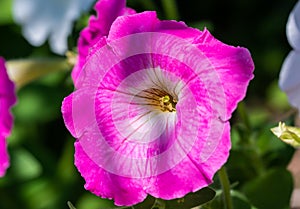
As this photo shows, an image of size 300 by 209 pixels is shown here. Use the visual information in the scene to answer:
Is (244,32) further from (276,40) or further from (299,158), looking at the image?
(299,158)

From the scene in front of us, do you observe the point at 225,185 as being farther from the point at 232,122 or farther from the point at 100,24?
the point at 232,122

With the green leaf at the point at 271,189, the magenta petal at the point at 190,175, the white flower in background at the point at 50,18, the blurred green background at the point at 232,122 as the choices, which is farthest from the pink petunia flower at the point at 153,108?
the white flower in background at the point at 50,18

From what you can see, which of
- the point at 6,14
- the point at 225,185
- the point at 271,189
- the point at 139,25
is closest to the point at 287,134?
the point at 225,185

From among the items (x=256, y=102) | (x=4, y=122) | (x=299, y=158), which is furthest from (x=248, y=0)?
(x=4, y=122)

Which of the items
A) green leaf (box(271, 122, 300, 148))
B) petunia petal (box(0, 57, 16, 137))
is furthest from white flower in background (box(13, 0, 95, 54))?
green leaf (box(271, 122, 300, 148))

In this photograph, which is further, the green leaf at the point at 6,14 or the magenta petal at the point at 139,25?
the green leaf at the point at 6,14

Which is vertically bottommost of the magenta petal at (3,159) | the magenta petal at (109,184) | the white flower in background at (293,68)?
the magenta petal at (3,159)

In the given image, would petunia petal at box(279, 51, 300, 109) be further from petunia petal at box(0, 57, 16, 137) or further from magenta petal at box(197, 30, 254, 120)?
petunia petal at box(0, 57, 16, 137)

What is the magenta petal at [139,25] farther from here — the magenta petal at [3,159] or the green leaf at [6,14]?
the green leaf at [6,14]
